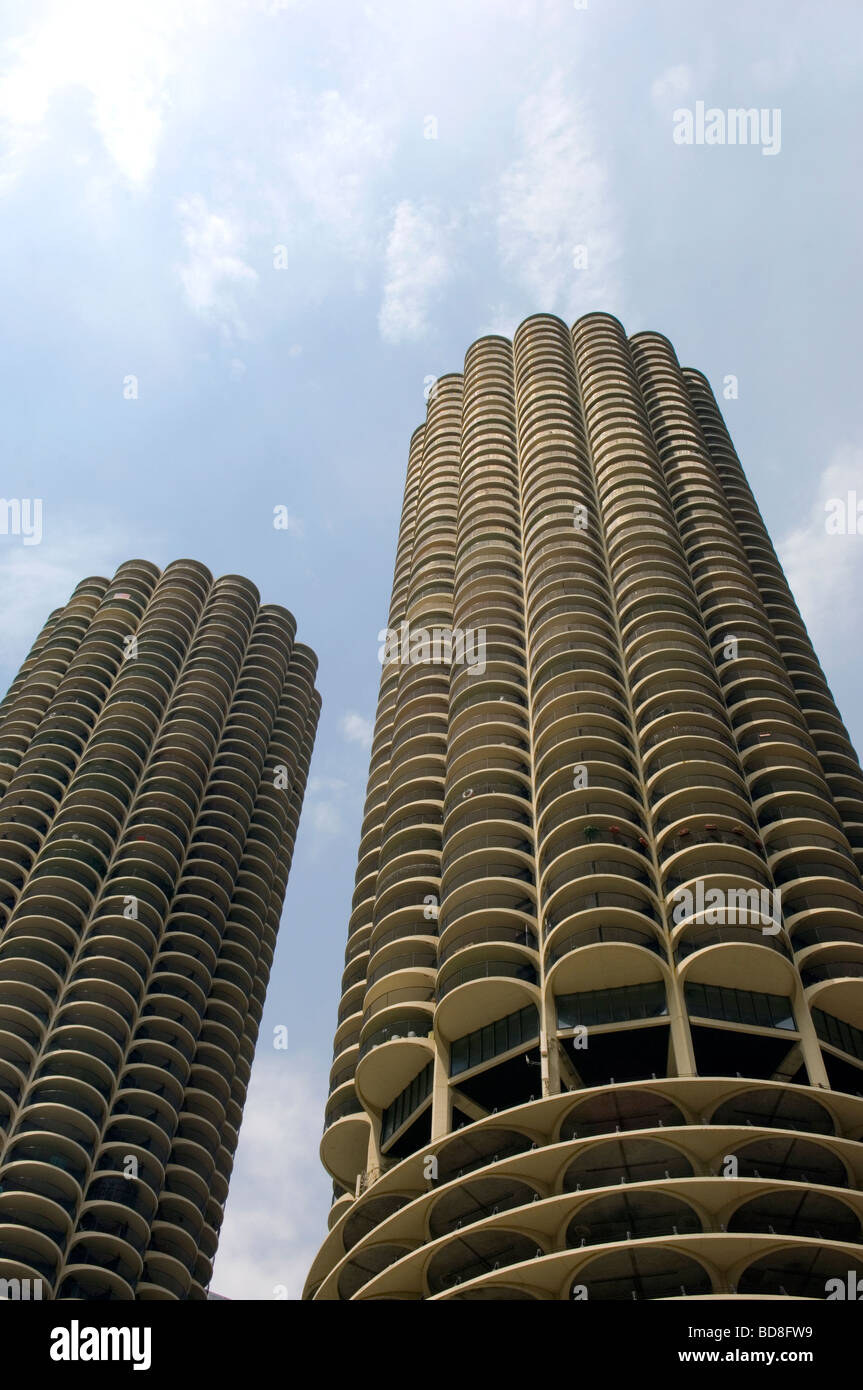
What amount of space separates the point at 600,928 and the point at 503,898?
201 inches

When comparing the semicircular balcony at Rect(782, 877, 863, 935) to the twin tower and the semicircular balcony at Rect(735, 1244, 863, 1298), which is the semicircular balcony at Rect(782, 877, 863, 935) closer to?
the twin tower

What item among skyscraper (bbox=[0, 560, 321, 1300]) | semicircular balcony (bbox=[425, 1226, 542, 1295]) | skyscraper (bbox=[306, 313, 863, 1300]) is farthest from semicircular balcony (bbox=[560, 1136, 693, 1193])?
skyscraper (bbox=[0, 560, 321, 1300])

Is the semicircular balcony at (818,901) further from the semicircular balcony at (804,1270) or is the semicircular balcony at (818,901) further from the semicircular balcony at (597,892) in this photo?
the semicircular balcony at (804,1270)

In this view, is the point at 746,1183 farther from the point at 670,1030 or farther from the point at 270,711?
the point at 270,711

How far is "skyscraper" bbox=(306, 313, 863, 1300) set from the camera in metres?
35.9

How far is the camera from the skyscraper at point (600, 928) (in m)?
35.9

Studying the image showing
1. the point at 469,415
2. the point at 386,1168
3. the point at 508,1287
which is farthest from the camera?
the point at 469,415

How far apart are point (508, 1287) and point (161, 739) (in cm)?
6619

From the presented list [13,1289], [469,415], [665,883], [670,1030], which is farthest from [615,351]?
[13,1289]

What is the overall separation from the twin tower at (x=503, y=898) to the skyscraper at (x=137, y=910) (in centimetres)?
25

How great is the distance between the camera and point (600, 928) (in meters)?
45.0

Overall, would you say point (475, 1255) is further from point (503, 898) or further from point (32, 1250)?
point (32, 1250)

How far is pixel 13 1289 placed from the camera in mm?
58250

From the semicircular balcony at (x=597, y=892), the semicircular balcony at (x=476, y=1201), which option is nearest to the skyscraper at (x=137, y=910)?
the semicircular balcony at (x=476, y=1201)
